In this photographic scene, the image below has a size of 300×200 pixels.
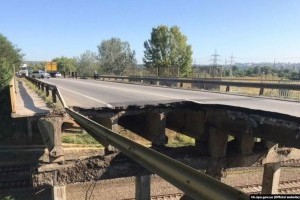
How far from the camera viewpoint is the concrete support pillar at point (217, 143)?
26.6 ft

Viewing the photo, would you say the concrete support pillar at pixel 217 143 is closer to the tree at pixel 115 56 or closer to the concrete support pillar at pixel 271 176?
the concrete support pillar at pixel 271 176

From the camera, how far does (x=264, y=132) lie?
6.74m

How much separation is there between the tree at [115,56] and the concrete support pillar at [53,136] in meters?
121

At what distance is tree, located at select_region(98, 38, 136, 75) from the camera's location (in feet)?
426

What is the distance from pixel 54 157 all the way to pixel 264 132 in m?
4.16

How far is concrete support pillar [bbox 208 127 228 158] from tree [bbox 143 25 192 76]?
81.0 m

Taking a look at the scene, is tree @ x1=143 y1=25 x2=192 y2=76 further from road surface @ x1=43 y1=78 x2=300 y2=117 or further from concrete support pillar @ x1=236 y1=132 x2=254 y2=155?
concrete support pillar @ x1=236 y1=132 x2=254 y2=155

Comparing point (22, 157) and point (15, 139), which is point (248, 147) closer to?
point (22, 157)

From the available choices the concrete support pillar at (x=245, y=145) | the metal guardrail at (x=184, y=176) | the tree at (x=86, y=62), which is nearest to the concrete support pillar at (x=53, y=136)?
the metal guardrail at (x=184, y=176)

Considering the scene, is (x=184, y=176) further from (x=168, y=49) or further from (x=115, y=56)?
(x=115, y=56)

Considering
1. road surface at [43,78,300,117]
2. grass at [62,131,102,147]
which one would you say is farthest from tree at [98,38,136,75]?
road surface at [43,78,300,117]

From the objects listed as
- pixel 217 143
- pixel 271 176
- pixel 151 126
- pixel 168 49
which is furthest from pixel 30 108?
pixel 168 49

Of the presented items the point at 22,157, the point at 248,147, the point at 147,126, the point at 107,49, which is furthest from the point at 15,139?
the point at 107,49

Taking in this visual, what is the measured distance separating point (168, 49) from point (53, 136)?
8303 centimetres
